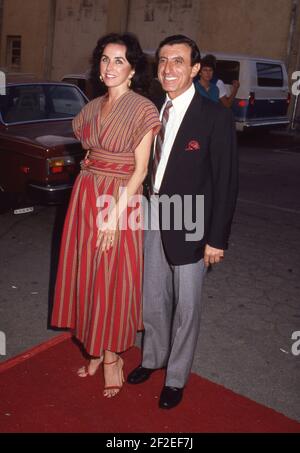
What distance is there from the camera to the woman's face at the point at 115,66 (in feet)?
8.77

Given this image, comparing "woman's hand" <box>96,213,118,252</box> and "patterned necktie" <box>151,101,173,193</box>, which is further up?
"patterned necktie" <box>151,101,173,193</box>

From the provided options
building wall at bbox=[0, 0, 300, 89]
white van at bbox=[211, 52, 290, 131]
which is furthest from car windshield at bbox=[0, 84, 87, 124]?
building wall at bbox=[0, 0, 300, 89]

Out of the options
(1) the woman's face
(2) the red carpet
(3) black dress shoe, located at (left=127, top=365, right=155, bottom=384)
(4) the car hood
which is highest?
(1) the woman's face

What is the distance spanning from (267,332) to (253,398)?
0.91 m

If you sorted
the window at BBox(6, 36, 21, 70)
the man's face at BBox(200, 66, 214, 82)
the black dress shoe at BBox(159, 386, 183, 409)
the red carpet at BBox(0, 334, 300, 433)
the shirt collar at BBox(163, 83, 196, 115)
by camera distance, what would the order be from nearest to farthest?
the shirt collar at BBox(163, 83, 196, 115) → the red carpet at BBox(0, 334, 300, 433) → the black dress shoe at BBox(159, 386, 183, 409) → the man's face at BBox(200, 66, 214, 82) → the window at BBox(6, 36, 21, 70)

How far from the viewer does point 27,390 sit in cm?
303

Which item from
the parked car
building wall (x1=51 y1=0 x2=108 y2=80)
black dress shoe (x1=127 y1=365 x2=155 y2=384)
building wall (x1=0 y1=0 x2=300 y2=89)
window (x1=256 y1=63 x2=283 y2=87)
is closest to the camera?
black dress shoe (x1=127 y1=365 x2=155 y2=384)

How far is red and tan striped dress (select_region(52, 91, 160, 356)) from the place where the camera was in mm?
2639

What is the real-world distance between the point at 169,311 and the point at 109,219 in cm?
74

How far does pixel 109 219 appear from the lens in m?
2.68

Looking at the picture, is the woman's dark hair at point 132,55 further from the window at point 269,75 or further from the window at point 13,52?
the window at point 13,52

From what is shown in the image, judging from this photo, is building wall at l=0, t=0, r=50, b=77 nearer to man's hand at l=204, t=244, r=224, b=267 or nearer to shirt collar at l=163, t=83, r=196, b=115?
shirt collar at l=163, t=83, r=196, b=115
